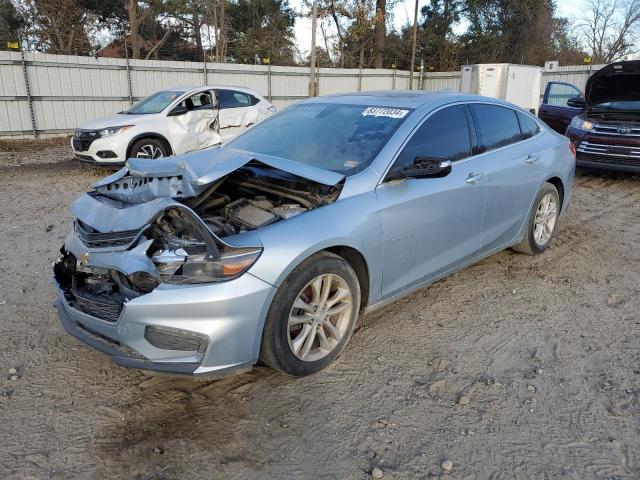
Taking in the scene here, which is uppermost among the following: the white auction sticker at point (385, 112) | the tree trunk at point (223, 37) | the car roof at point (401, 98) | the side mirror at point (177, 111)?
the tree trunk at point (223, 37)

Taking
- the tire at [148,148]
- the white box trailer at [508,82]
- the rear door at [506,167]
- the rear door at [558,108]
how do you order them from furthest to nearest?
the white box trailer at [508,82] → the rear door at [558,108] → the tire at [148,148] → the rear door at [506,167]

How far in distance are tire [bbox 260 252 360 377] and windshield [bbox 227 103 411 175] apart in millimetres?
724

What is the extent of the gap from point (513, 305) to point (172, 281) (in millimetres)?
2761

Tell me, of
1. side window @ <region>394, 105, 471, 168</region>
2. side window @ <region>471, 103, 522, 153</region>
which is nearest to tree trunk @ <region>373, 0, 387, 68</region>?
side window @ <region>471, 103, 522, 153</region>

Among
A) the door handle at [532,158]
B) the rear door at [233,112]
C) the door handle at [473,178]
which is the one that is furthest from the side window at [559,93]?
the door handle at [473,178]

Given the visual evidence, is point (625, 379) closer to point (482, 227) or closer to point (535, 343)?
point (535, 343)

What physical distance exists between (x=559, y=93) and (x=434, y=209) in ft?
34.1

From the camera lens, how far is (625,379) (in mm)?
3104

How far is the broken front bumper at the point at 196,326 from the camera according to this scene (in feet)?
8.50

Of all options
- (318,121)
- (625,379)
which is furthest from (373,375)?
(318,121)

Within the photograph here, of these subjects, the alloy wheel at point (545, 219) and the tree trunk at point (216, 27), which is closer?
the alloy wheel at point (545, 219)

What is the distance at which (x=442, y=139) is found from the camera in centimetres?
389

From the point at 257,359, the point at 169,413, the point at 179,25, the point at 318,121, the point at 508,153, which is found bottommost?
the point at 169,413

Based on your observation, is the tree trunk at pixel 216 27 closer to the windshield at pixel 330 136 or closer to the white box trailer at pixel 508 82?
the white box trailer at pixel 508 82
